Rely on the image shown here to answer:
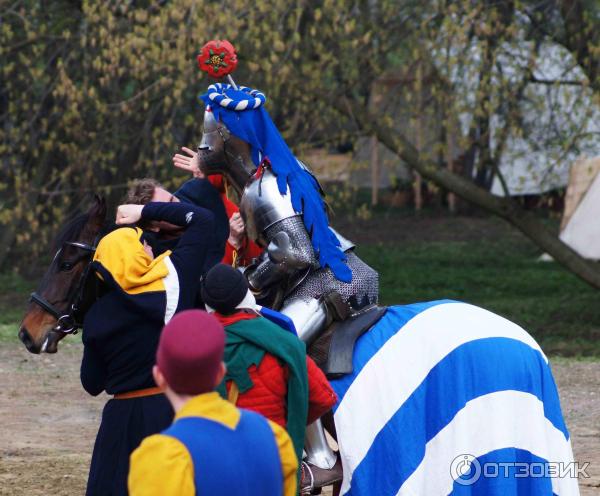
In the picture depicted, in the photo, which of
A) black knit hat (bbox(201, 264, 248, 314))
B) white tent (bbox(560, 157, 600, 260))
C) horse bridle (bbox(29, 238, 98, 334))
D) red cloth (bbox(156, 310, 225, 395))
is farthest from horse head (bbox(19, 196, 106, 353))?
white tent (bbox(560, 157, 600, 260))

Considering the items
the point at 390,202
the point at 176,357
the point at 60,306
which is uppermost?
the point at 176,357

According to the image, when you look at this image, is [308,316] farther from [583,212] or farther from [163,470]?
[583,212]

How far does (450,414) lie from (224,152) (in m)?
1.42

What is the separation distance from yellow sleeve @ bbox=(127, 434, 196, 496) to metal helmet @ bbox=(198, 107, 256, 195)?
2314 mm

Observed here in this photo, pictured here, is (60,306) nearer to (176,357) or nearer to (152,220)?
(152,220)

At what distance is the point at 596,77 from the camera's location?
1138cm

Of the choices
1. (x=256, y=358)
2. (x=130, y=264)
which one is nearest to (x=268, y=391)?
(x=256, y=358)

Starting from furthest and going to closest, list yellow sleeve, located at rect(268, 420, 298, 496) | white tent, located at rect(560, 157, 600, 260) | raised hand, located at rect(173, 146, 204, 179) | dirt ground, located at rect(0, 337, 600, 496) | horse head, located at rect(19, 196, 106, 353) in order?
white tent, located at rect(560, 157, 600, 260) < dirt ground, located at rect(0, 337, 600, 496) < raised hand, located at rect(173, 146, 204, 179) < horse head, located at rect(19, 196, 106, 353) < yellow sleeve, located at rect(268, 420, 298, 496)

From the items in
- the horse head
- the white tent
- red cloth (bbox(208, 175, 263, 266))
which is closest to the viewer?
the horse head

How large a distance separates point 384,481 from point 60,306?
1.41 meters

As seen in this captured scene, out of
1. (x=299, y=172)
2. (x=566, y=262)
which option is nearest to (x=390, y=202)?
(x=566, y=262)

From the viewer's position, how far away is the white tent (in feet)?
56.8

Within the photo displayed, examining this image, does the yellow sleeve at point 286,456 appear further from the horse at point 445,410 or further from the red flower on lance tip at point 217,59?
the red flower on lance tip at point 217,59

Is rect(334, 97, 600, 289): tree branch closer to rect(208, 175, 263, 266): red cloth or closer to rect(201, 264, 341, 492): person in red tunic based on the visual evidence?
rect(208, 175, 263, 266): red cloth
